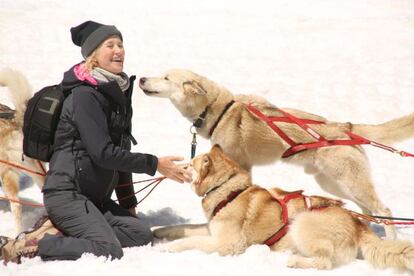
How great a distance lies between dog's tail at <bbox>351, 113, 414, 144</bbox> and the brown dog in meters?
1.06

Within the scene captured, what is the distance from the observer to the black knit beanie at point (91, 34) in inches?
127

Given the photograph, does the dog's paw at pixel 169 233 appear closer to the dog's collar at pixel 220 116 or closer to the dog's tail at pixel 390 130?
the dog's collar at pixel 220 116

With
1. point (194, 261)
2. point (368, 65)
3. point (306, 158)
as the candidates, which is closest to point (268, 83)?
point (368, 65)

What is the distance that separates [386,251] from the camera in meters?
2.77

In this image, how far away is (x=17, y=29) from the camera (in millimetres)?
9531

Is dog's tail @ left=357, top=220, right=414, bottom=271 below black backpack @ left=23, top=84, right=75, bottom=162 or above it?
below

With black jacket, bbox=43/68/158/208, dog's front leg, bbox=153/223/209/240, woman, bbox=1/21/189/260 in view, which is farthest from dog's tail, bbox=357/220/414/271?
black jacket, bbox=43/68/158/208

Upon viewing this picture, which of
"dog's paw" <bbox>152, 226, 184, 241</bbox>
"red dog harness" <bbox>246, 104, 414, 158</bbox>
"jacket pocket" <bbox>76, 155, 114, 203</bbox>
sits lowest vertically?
"dog's paw" <bbox>152, 226, 184, 241</bbox>

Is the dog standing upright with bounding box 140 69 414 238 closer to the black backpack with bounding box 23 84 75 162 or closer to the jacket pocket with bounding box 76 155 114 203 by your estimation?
the jacket pocket with bounding box 76 155 114 203

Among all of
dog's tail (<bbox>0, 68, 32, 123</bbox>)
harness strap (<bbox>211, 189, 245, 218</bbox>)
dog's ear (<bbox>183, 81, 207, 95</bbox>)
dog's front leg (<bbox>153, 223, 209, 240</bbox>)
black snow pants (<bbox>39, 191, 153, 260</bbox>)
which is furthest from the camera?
dog's ear (<bbox>183, 81, 207, 95</bbox>)

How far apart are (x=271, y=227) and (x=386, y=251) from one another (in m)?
0.80

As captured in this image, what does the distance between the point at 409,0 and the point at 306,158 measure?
11.1 metres

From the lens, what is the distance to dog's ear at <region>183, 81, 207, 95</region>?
4.04 metres

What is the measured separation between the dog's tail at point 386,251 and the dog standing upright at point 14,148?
2.71 m
